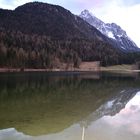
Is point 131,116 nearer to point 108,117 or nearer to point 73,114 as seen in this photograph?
point 108,117

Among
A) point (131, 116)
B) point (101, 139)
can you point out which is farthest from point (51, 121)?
point (131, 116)

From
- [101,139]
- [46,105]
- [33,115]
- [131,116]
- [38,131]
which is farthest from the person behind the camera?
[46,105]

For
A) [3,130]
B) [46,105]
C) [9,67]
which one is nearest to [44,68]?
[9,67]

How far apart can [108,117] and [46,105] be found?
8.31 meters

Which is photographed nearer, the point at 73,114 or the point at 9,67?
the point at 73,114

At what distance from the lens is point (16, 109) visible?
29766 mm

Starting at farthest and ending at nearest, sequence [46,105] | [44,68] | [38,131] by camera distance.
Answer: [44,68], [46,105], [38,131]

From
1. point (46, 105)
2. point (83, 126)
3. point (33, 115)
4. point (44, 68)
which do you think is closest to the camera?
point (83, 126)

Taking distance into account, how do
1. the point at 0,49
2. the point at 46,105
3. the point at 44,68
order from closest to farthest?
the point at 46,105, the point at 0,49, the point at 44,68

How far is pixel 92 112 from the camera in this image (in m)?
29.9

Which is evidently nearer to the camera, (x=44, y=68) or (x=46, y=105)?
(x=46, y=105)

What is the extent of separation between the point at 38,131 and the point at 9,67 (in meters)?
141

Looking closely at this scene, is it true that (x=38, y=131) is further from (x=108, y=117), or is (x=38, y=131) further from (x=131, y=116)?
(x=131, y=116)

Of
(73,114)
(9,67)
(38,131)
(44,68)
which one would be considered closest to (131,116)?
(73,114)
